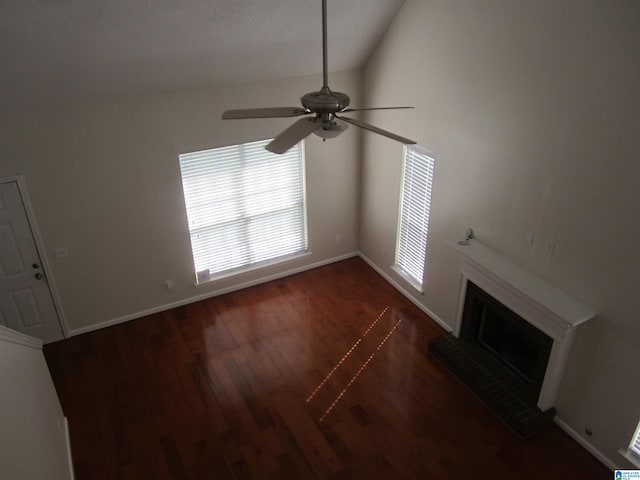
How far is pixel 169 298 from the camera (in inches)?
270

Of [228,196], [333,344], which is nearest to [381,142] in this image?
[228,196]

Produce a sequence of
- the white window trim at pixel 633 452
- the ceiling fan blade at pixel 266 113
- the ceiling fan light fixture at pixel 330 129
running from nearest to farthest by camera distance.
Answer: the ceiling fan light fixture at pixel 330 129 → the ceiling fan blade at pixel 266 113 → the white window trim at pixel 633 452

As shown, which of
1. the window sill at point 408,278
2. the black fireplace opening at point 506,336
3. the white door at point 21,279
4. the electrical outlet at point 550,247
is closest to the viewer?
the electrical outlet at point 550,247

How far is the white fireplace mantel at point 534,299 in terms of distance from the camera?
178 inches


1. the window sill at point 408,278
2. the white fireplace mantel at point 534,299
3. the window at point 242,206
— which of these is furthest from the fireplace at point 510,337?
the window at point 242,206

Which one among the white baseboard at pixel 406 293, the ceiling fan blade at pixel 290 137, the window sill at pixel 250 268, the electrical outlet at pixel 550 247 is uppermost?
the ceiling fan blade at pixel 290 137

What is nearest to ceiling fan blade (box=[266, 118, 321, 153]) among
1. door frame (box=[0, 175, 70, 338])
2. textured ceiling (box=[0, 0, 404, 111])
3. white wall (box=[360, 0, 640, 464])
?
textured ceiling (box=[0, 0, 404, 111])

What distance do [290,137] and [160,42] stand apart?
2479mm

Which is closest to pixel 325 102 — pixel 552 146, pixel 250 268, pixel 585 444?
pixel 552 146

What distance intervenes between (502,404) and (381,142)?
348 cm

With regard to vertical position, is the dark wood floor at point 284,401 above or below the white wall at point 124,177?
below

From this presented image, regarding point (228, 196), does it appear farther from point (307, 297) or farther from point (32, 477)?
point (32, 477)

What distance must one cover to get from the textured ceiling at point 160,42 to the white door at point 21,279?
3.75 ft

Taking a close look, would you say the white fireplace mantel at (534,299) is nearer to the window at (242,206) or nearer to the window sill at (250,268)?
the window at (242,206)
